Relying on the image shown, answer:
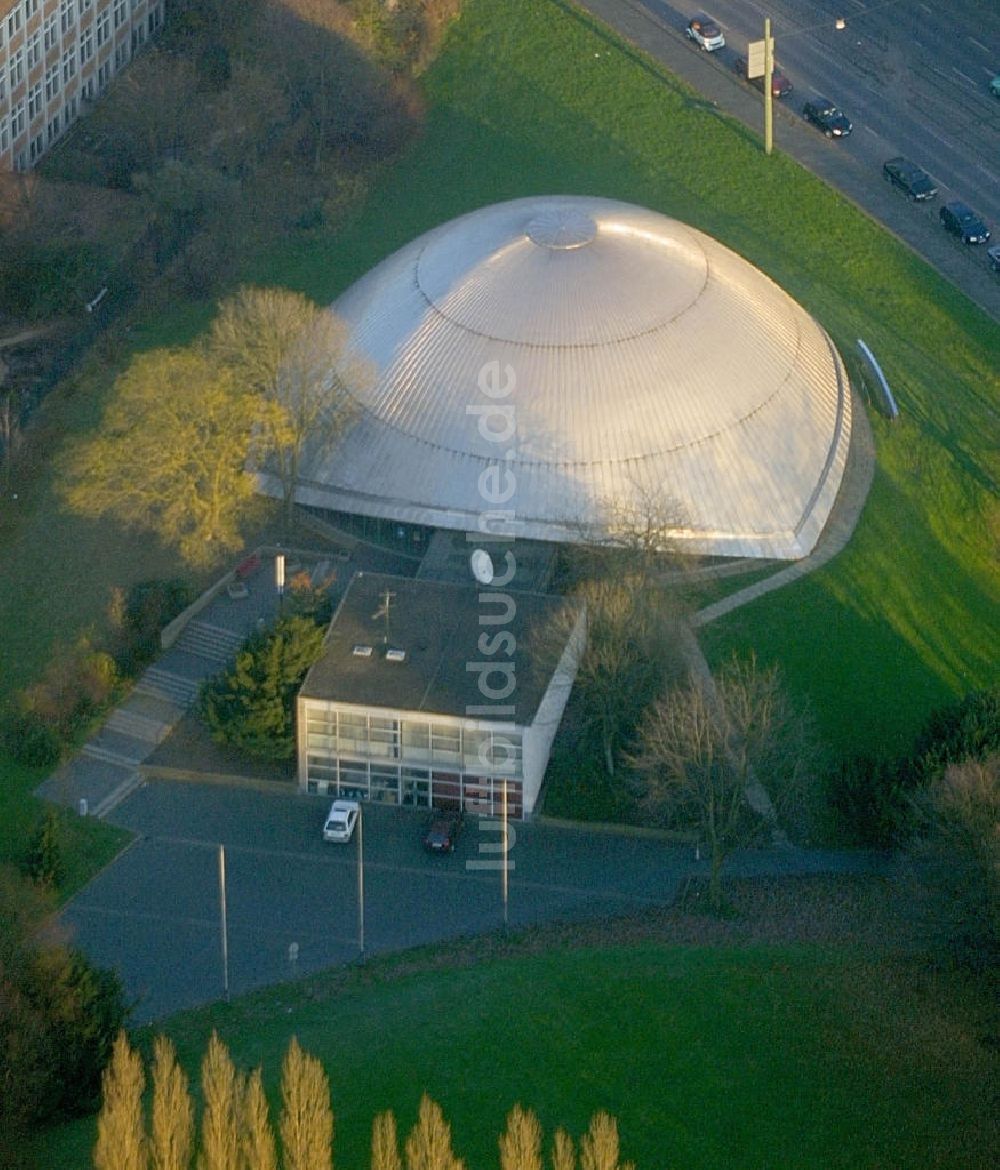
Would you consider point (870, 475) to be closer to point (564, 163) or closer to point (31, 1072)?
point (564, 163)

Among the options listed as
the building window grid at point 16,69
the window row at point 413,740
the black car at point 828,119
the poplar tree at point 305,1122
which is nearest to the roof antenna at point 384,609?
the window row at point 413,740

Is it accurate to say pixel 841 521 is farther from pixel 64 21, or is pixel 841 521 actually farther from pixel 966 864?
pixel 64 21

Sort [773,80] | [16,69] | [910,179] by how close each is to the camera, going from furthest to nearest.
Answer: [773,80], [910,179], [16,69]

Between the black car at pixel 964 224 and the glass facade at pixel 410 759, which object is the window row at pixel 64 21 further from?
the glass facade at pixel 410 759

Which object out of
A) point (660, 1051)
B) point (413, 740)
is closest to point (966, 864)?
point (660, 1051)

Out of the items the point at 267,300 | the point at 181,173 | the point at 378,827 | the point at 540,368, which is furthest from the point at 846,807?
the point at 181,173

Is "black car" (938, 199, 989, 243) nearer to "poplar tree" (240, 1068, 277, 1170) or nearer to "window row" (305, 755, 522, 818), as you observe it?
"window row" (305, 755, 522, 818)
